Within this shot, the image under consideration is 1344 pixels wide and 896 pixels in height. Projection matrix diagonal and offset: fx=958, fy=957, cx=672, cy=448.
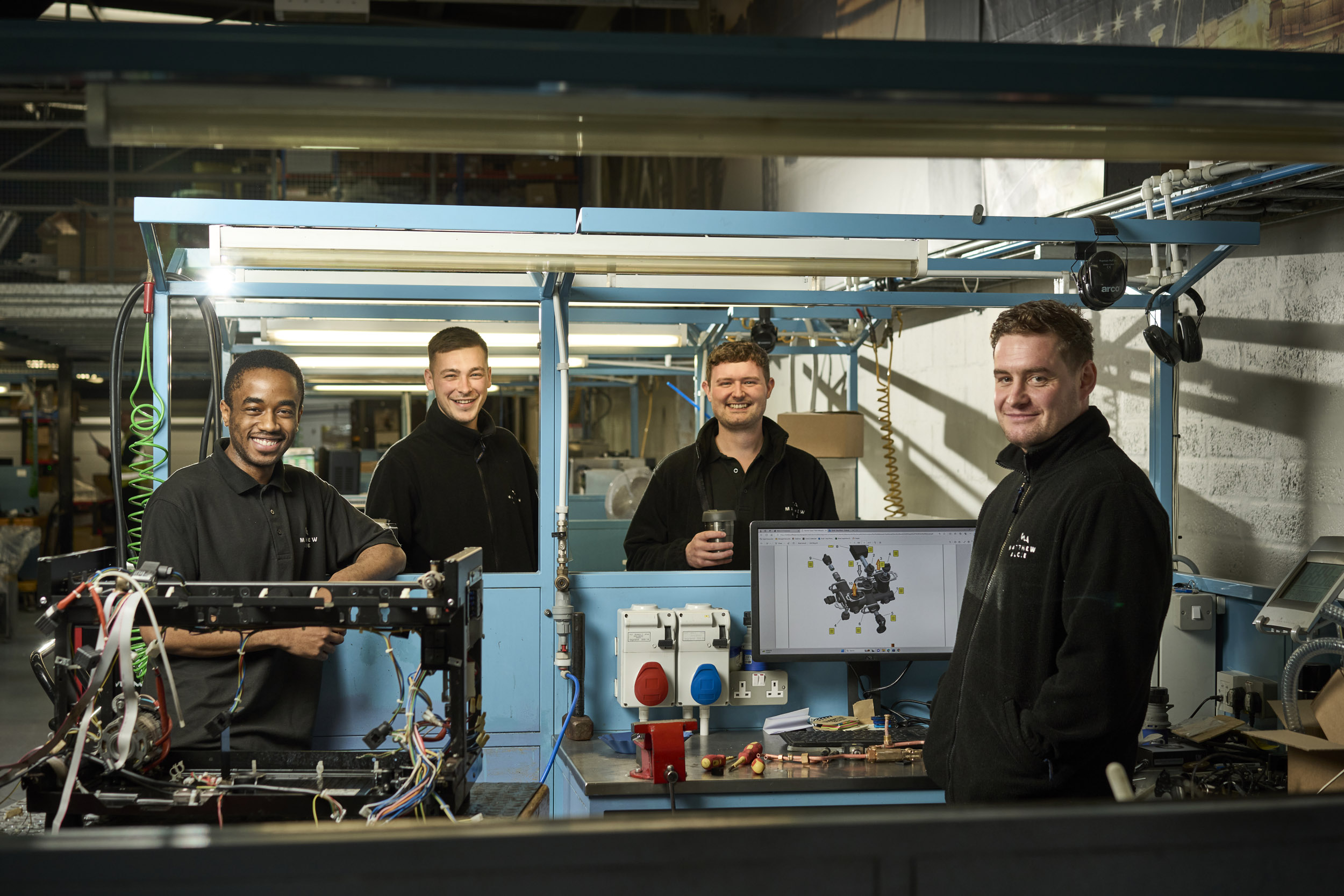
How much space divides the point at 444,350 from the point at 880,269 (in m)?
1.29

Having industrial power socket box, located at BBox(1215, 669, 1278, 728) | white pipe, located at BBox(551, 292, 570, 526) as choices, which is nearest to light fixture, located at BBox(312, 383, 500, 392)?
white pipe, located at BBox(551, 292, 570, 526)

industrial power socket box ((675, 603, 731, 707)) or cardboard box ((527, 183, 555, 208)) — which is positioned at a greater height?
cardboard box ((527, 183, 555, 208))

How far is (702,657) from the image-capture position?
234 cm

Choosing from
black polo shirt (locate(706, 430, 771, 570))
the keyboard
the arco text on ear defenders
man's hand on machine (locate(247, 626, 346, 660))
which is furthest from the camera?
black polo shirt (locate(706, 430, 771, 570))

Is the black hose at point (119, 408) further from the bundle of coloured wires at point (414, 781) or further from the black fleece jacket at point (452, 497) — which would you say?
the bundle of coloured wires at point (414, 781)

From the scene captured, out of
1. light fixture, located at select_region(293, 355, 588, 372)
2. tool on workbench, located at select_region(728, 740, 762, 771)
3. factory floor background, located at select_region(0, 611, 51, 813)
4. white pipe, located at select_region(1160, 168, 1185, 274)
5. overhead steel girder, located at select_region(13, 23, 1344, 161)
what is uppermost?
white pipe, located at select_region(1160, 168, 1185, 274)

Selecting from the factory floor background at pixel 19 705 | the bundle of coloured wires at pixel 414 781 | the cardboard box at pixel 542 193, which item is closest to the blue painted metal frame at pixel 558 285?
the bundle of coloured wires at pixel 414 781

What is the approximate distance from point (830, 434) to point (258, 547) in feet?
10.3

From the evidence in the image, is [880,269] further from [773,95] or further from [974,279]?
[974,279]

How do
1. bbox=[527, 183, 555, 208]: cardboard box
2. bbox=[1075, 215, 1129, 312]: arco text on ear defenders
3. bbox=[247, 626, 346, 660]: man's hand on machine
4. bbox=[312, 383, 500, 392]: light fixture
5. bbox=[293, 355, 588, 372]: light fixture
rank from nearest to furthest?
bbox=[247, 626, 346, 660]: man's hand on machine
bbox=[1075, 215, 1129, 312]: arco text on ear defenders
bbox=[293, 355, 588, 372]: light fixture
bbox=[312, 383, 500, 392]: light fixture
bbox=[527, 183, 555, 208]: cardboard box

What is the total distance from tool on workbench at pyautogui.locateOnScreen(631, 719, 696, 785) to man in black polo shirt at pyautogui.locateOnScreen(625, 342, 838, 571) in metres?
0.69

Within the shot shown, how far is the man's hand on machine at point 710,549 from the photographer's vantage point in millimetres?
2477

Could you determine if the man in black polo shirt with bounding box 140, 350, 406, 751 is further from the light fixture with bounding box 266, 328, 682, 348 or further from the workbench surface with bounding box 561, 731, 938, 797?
the light fixture with bounding box 266, 328, 682, 348

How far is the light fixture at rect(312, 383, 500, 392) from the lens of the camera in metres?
6.61
